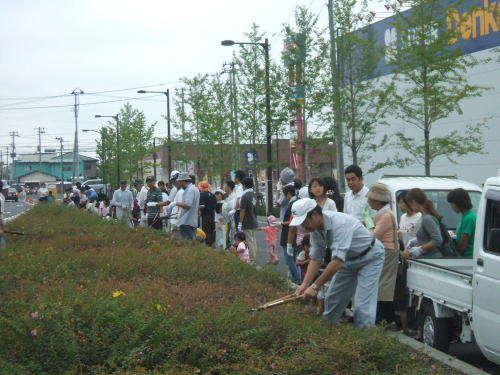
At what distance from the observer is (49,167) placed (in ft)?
509

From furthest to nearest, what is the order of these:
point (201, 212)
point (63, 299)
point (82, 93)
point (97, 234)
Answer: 1. point (82, 93)
2. point (201, 212)
3. point (97, 234)
4. point (63, 299)

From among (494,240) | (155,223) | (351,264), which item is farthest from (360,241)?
(155,223)

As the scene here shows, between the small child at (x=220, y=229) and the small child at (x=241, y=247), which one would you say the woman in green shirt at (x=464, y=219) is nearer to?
the small child at (x=241, y=247)

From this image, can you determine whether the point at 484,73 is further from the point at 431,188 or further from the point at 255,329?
Result: the point at 255,329

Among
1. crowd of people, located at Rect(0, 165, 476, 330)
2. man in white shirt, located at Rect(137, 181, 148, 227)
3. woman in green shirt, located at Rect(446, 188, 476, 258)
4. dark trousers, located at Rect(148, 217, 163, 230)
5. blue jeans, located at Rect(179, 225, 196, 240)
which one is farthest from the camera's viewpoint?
man in white shirt, located at Rect(137, 181, 148, 227)

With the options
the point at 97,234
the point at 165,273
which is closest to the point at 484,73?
the point at 97,234

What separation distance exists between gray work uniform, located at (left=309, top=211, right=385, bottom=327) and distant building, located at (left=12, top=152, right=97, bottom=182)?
13367cm

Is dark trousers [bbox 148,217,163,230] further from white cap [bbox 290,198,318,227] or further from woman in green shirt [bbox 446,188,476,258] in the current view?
white cap [bbox 290,198,318,227]

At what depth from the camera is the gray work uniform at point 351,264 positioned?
264 inches

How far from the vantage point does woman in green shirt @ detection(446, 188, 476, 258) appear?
8.67 m

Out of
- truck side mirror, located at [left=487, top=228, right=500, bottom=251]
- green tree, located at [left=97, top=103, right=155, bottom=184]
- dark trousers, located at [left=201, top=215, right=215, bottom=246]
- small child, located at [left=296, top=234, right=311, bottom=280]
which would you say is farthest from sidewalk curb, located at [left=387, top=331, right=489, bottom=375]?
green tree, located at [left=97, top=103, right=155, bottom=184]

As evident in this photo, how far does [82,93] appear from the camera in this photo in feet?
253

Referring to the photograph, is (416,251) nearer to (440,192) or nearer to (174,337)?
(440,192)

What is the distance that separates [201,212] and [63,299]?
9.31 metres
